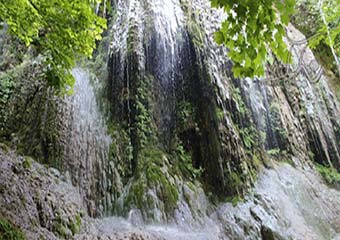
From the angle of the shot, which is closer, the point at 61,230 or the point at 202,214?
the point at 61,230

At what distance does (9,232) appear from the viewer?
3.13 metres

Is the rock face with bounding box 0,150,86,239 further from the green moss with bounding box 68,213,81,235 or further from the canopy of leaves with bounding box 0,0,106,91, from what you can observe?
the canopy of leaves with bounding box 0,0,106,91

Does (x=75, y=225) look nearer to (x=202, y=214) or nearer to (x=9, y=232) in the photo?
(x=9, y=232)

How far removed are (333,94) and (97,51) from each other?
923 cm

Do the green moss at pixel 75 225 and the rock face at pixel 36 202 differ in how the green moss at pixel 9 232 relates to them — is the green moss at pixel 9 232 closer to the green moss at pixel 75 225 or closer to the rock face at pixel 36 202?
the rock face at pixel 36 202

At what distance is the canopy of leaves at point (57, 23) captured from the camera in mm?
4836

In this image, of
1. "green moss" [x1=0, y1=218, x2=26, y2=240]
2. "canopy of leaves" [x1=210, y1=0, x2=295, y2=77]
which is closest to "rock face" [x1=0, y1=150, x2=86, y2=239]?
"green moss" [x1=0, y1=218, x2=26, y2=240]

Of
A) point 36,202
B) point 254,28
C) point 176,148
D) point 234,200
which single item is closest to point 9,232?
point 36,202

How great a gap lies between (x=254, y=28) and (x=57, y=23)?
12.0 ft

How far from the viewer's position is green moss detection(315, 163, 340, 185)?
905 cm

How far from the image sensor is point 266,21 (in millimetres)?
2266

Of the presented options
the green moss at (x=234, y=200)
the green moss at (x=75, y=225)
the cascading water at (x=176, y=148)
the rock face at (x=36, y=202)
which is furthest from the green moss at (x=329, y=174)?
the green moss at (x=75, y=225)

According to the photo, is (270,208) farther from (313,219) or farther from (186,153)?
(186,153)

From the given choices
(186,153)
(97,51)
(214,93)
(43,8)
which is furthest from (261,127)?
(43,8)
